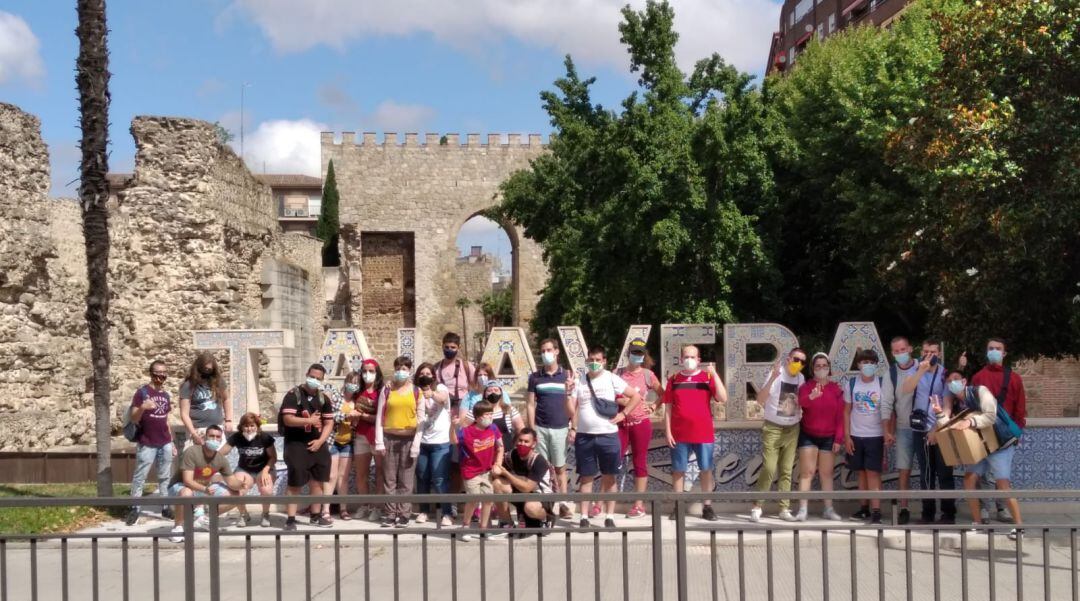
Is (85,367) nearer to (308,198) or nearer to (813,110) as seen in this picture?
(813,110)

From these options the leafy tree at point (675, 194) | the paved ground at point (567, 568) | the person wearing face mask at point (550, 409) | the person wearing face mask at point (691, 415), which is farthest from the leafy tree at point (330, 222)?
the paved ground at point (567, 568)

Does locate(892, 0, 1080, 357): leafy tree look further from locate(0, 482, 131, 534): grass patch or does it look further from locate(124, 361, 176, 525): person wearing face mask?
locate(0, 482, 131, 534): grass patch

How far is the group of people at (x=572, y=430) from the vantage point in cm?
1043

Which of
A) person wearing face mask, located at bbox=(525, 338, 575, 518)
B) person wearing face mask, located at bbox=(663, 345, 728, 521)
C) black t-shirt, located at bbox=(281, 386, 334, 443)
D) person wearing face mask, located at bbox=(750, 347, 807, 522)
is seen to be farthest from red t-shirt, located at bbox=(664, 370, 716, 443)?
black t-shirt, located at bbox=(281, 386, 334, 443)

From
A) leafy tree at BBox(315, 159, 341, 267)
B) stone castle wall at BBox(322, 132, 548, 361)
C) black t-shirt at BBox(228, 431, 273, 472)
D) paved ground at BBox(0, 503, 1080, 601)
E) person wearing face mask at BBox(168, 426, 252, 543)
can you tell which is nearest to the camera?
paved ground at BBox(0, 503, 1080, 601)

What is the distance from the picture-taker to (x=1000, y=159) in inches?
502

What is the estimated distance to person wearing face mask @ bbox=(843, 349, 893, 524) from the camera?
10727 mm


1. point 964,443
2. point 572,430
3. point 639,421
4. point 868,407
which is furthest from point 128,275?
point 964,443

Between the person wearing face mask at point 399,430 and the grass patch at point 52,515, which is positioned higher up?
the person wearing face mask at point 399,430

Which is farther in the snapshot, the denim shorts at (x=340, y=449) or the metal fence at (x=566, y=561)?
the denim shorts at (x=340, y=449)

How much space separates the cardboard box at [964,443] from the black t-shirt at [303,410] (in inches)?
225

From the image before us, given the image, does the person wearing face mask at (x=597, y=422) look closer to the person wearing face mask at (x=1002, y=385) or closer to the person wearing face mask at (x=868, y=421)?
the person wearing face mask at (x=868, y=421)

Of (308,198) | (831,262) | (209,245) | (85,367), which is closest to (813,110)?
(831,262)

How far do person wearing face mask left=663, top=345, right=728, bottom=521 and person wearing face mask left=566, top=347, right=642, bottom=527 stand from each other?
0.44 metres
